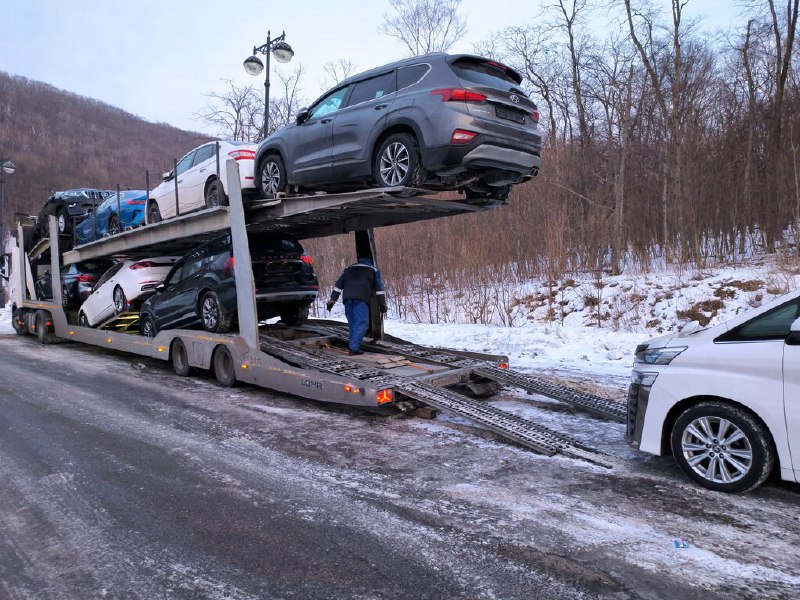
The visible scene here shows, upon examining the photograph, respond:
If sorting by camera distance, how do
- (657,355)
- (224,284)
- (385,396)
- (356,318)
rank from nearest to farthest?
(657,355) < (385,396) < (356,318) < (224,284)

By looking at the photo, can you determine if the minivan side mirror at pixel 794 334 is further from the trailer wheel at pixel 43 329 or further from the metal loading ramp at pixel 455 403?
the trailer wheel at pixel 43 329

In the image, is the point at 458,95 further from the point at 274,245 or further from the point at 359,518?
the point at 359,518

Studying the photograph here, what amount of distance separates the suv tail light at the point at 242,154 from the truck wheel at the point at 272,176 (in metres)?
0.27

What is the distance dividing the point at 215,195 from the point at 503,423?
5963 millimetres

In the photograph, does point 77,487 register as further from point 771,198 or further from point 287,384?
point 771,198

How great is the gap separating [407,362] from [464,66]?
365 centimetres

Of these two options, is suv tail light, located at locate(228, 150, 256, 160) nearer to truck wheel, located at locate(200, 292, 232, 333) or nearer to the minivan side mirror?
truck wheel, located at locate(200, 292, 232, 333)

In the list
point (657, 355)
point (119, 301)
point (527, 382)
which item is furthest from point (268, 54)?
point (657, 355)

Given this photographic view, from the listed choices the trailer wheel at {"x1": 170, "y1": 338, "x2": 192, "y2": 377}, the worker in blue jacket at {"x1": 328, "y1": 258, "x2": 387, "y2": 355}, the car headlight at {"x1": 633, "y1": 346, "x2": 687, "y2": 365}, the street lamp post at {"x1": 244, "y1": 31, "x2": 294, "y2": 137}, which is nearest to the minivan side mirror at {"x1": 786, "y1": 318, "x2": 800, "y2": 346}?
the car headlight at {"x1": 633, "y1": 346, "x2": 687, "y2": 365}

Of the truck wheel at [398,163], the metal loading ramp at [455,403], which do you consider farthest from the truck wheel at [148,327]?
the truck wheel at [398,163]

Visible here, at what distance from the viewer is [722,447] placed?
3.97 m

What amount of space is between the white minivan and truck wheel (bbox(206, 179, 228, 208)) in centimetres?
653

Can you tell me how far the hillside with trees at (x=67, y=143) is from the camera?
8756 centimetres

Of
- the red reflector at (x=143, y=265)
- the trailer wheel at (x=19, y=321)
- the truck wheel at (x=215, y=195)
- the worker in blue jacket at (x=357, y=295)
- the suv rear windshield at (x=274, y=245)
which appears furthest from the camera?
the trailer wheel at (x=19, y=321)
